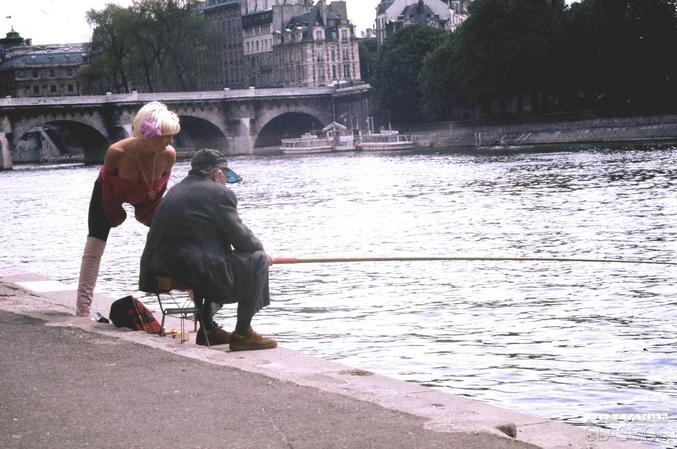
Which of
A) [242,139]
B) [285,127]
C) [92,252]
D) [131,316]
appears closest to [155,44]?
[242,139]

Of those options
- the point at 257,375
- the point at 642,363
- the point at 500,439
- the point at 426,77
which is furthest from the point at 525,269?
the point at 426,77

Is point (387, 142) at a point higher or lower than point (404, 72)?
lower

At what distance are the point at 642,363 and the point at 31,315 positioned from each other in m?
4.09

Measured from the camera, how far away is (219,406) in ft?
21.1

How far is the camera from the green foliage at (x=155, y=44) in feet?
347

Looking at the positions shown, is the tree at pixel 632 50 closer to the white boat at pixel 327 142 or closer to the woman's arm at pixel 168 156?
the white boat at pixel 327 142

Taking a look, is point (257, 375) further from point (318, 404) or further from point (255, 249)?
point (255, 249)

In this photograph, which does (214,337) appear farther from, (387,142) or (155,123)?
(387,142)

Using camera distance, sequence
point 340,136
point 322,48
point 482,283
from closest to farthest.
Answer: point 482,283 < point 340,136 < point 322,48

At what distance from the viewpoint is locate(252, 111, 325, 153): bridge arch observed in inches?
4572

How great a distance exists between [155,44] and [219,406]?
106 m

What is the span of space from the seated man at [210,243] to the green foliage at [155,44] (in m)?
98.0

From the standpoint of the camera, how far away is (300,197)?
1539 inches

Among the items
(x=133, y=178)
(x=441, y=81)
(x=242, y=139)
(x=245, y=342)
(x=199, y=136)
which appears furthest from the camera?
(x=199, y=136)
